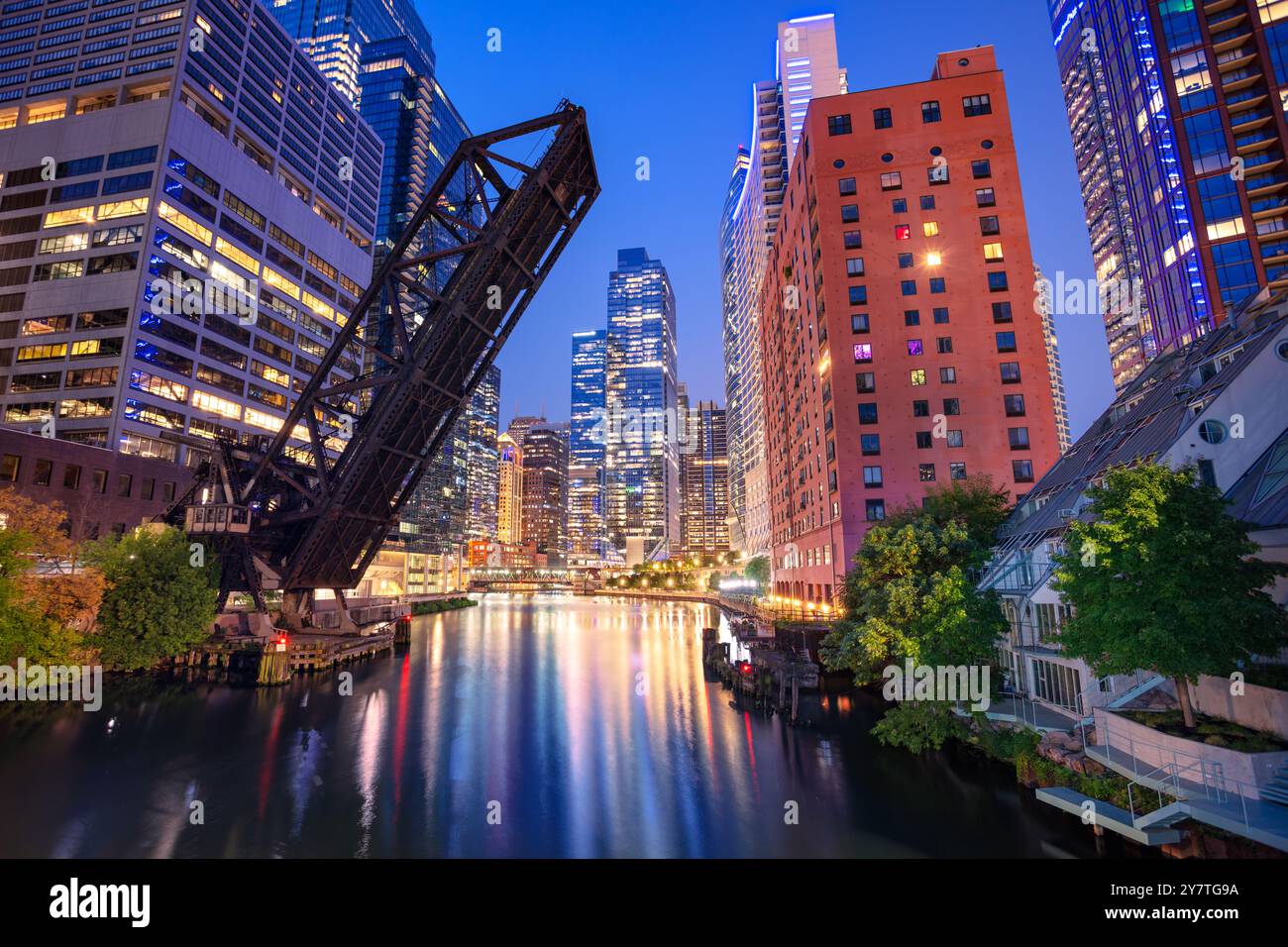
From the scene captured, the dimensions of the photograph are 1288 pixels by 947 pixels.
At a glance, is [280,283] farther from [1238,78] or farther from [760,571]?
[1238,78]

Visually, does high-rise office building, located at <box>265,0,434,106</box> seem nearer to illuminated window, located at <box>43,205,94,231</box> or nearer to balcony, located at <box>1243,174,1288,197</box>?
illuminated window, located at <box>43,205,94,231</box>

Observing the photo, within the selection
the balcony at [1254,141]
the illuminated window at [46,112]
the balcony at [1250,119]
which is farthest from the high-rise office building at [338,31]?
the balcony at [1254,141]

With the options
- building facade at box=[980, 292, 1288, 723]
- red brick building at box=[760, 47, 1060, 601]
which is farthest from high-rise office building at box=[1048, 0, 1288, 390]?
building facade at box=[980, 292, 1288, 723]

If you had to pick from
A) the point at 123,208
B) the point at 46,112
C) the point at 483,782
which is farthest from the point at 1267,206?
the point at 46,112

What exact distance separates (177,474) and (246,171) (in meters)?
39.4

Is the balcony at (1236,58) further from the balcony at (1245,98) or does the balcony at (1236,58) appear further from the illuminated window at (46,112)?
the illuminated window at (46,112)

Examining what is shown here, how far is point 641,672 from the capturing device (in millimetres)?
38375

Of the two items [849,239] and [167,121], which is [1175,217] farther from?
[167,121]

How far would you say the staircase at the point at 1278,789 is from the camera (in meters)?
10.7

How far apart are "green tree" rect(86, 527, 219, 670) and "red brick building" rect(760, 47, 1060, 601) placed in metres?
40.0

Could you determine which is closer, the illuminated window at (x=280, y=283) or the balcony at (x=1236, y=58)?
the balcony at (x=1236, y=58)

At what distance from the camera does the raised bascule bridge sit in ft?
94.0

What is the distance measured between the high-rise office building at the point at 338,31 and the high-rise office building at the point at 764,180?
98726mm
